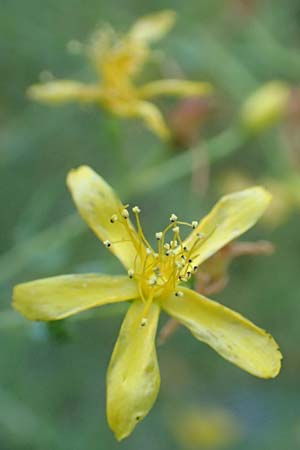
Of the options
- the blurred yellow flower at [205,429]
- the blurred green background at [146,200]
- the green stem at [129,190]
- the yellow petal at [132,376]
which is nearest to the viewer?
the yellow petal at [132,376]

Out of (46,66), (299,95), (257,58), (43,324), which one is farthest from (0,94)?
(43,324)

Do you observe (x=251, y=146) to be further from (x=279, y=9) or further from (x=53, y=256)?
(x=53, y=256)

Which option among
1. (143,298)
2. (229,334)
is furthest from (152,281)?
(229,334)

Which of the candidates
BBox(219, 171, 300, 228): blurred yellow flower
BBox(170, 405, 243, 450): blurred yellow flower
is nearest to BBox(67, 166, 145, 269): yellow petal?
BBox(219, 171, 300, 228): blurred yellow flower

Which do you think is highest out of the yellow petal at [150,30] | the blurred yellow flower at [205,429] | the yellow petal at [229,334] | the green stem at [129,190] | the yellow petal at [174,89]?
the yellow petal at [150,30]

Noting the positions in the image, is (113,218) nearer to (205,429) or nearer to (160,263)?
(160,263)

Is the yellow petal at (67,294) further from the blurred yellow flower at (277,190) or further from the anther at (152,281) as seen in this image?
the blurred yellow flower at (277,190)

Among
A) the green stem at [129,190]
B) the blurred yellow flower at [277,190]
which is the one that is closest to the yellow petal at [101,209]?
the green stem at [129,190]

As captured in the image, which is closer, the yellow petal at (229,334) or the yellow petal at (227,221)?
the yellow petal at (229,334)
